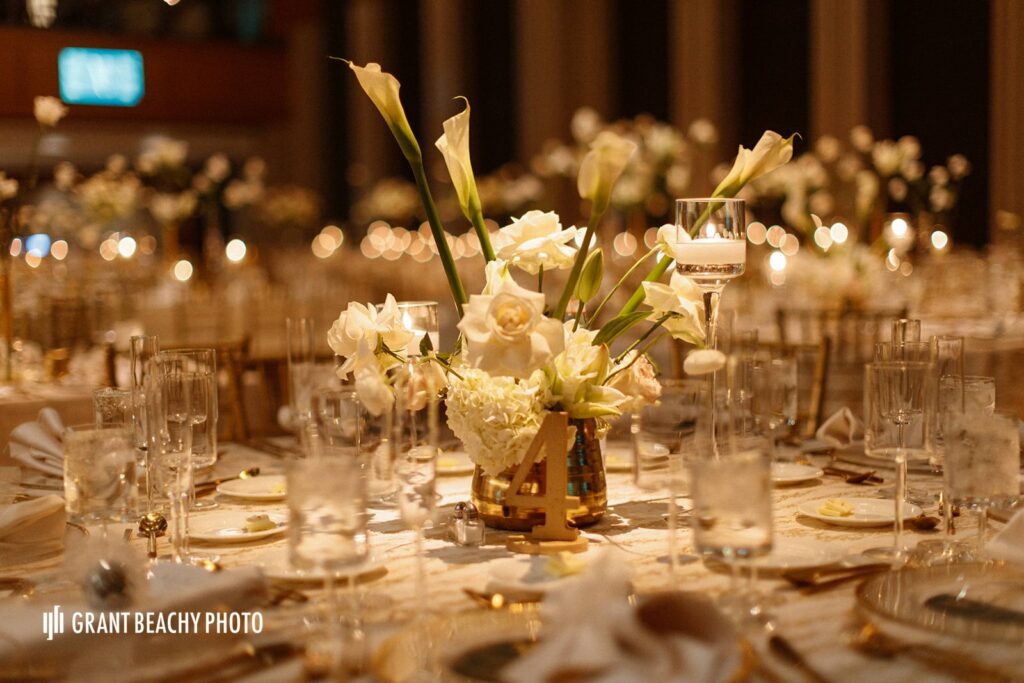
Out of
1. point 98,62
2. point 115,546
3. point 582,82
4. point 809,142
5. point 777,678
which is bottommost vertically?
point 777,678

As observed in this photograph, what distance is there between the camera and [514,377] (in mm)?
1970

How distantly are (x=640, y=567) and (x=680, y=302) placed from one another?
0.44 metres

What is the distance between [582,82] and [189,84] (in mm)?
7670

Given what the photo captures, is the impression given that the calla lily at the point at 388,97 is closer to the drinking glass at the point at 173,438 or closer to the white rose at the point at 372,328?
the white rose at the point at 372,328

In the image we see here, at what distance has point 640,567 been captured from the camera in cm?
186

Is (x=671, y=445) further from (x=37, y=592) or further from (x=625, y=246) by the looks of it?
(x=625, y=246)

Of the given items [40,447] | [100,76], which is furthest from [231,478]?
[100,76]

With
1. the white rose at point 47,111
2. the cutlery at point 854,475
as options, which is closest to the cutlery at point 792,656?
the cutlery at point 854,475

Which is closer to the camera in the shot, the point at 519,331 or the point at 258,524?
the point at 519,331

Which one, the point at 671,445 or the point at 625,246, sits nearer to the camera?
the point at 671,445

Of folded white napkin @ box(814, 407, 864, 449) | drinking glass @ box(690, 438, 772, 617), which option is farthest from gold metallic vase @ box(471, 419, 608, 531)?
folded white napkin @ box(814, 407, 864, 449)

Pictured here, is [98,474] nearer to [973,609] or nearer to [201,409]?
[201,409]

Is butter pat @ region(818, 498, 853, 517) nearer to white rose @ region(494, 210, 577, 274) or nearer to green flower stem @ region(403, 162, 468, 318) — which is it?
white rose @ region(494, 210, 577, 274)

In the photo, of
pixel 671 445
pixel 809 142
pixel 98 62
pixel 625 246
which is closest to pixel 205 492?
pixel 671 445
